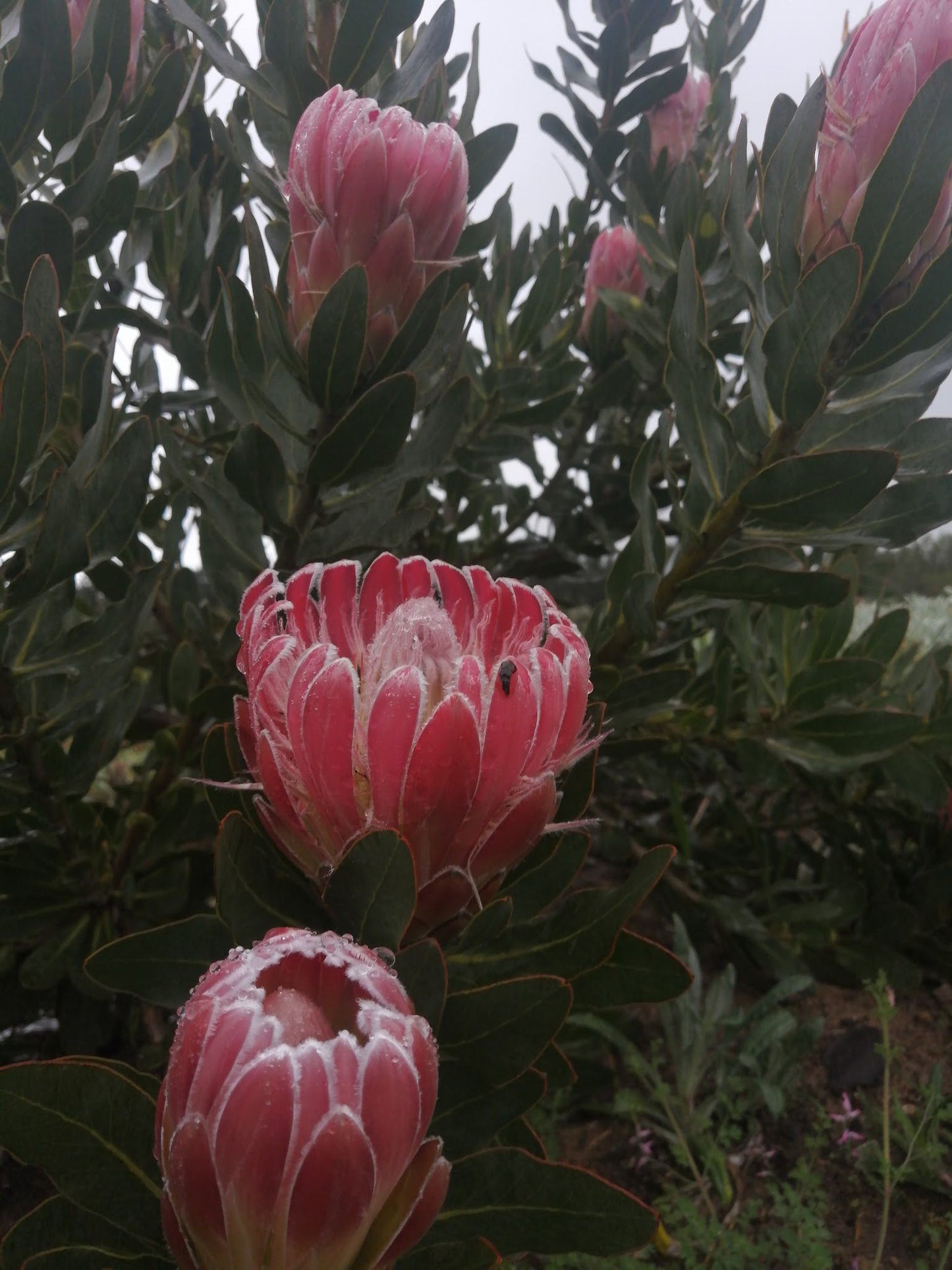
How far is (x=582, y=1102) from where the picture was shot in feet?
3.81

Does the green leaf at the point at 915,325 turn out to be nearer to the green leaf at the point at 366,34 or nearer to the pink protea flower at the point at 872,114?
the pink protea flower at the point at 872,114

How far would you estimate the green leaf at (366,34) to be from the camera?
0.86 meters

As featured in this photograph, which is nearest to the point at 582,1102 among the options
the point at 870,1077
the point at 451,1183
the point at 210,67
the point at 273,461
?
the point at 870,1077

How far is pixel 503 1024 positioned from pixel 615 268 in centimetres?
120

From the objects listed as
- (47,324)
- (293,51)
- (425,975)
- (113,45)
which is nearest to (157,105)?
(113,45)

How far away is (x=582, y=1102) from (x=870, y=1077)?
412 millimetres

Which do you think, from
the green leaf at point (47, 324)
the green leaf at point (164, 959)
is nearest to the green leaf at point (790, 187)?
the green leaf at point (47, 324)

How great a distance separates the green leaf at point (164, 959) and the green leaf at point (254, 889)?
43 mm

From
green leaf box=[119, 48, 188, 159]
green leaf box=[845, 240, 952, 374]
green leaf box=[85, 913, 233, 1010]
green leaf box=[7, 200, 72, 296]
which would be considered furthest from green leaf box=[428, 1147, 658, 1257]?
green leaf box=[119, 48, 188, 159]

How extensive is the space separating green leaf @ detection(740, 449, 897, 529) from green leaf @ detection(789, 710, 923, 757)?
317mm

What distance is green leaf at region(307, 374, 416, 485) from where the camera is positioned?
766 millimetres

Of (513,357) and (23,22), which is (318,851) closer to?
(23,22)

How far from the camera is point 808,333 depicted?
71 centimetres

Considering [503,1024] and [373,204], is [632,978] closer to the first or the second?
[503,1024]
